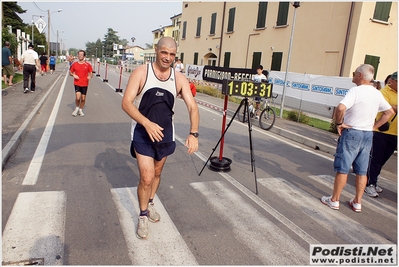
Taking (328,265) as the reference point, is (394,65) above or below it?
above

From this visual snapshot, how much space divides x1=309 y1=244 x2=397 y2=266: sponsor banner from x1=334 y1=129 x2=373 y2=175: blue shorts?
3.68ft

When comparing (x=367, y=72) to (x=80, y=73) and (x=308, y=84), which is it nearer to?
(x=80, y=73)

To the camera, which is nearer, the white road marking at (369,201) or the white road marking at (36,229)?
the white road marking at (36,229)

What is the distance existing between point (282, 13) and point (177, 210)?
1853cm

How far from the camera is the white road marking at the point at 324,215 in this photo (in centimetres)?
363

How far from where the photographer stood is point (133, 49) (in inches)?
4363

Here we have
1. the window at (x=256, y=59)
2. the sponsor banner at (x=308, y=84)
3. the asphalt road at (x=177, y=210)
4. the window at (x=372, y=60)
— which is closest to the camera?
the asphalt road at (x=177, y=210)

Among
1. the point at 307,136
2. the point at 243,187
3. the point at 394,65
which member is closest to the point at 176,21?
the point at 394,65

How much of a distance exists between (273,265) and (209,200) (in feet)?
4.98

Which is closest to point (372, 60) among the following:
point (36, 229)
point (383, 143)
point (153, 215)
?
point (383, 143)

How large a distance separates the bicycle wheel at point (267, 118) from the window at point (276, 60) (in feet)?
33.7

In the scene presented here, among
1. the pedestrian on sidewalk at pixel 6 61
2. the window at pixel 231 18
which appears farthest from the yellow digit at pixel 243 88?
the window at pixel 231 18

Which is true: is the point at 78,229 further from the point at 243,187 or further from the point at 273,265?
the point at 243,187

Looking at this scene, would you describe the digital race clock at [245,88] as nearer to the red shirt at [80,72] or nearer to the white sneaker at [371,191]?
the white sneaker at [371,191]
